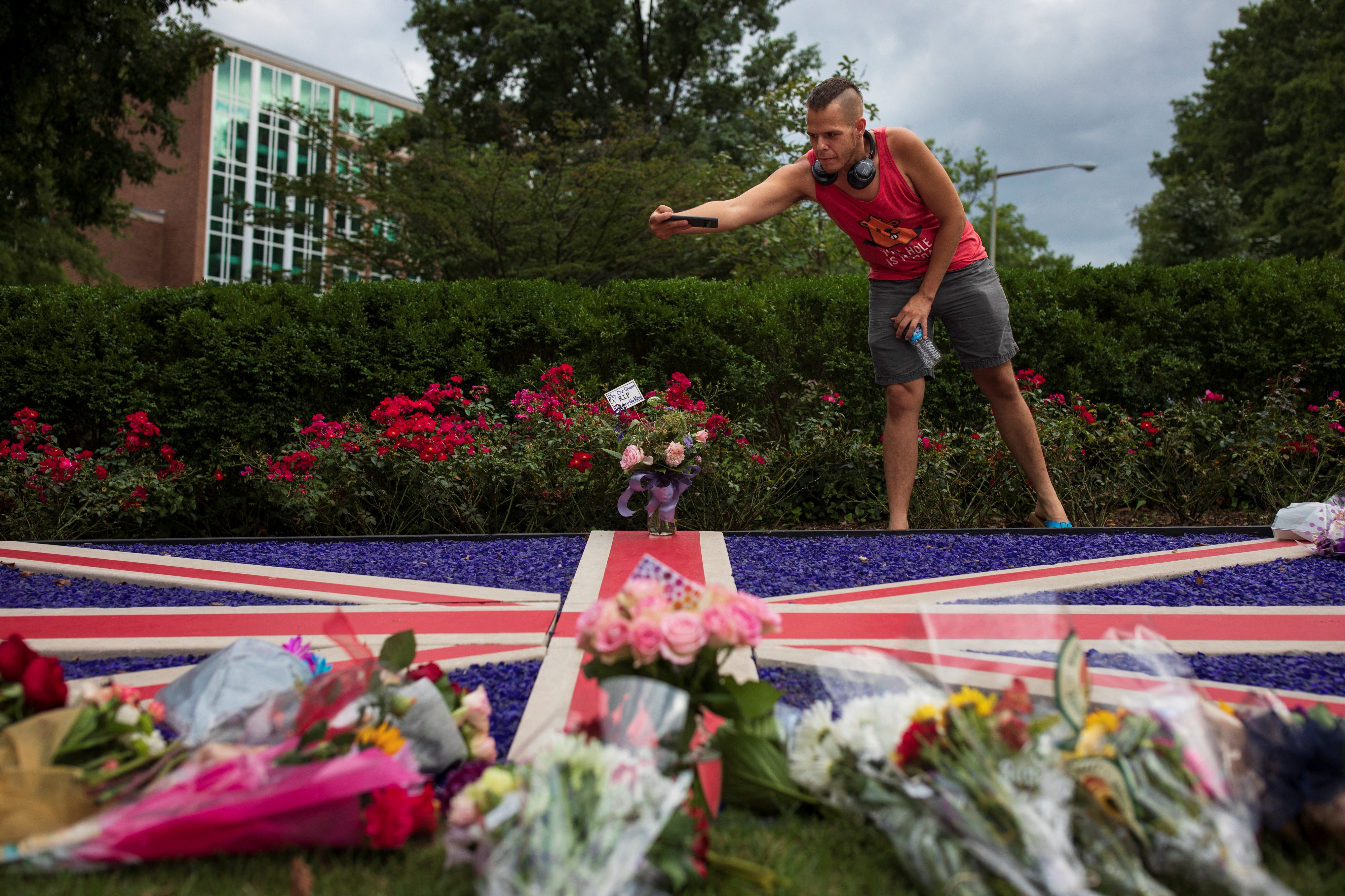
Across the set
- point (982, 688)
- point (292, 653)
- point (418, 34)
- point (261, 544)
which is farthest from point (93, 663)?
point (418, 34)

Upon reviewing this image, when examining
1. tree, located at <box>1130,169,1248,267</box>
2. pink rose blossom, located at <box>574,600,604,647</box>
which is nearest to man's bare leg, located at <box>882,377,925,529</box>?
pink rose blossom, located at <box>574,600,604,647</box>

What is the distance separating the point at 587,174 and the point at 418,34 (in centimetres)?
935

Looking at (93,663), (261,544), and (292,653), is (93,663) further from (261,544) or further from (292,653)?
(261,544)

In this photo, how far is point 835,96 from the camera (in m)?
3.11

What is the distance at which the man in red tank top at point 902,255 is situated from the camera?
3.20 meters

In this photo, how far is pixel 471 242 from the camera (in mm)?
10883

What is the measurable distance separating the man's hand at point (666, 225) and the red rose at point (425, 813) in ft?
7.43

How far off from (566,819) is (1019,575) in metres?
2.16

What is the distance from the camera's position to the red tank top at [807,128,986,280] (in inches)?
130

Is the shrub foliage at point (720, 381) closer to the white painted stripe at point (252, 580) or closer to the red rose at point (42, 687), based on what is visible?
the white painted stripe at point (252, 580)

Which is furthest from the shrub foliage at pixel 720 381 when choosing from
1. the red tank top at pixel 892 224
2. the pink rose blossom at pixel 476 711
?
the pink rose blossom at pixel 476 711

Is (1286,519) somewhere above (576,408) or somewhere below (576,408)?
below

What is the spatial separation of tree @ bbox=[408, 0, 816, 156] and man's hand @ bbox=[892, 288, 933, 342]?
1415 cm

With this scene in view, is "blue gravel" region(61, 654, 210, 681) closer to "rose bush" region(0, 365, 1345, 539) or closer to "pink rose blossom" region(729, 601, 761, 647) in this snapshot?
"pink rose blossom" region(729, 601, 761, 647)
